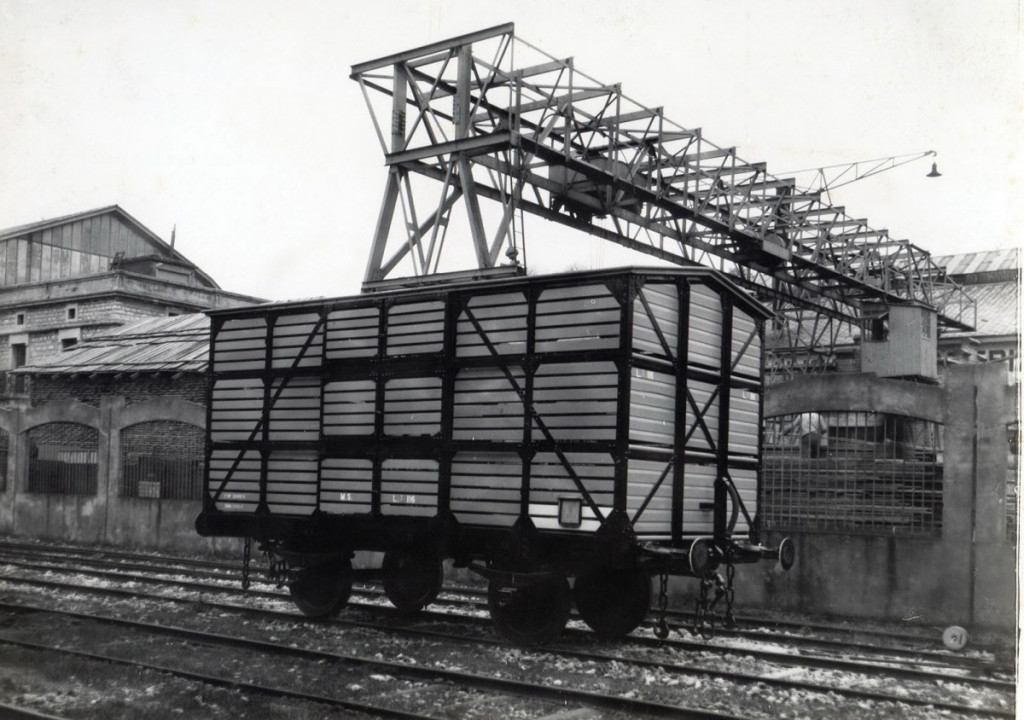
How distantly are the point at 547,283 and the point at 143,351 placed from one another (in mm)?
19983

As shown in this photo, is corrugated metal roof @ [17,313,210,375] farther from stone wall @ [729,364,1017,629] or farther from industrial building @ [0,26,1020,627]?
stone wall @ [729,364,1017,629]

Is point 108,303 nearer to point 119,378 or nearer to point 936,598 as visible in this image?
point 119,378

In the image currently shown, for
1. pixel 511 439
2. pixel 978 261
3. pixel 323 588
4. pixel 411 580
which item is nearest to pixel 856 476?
pixel 511 439

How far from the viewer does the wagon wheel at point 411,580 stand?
11.2 m

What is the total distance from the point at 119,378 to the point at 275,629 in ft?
54.4

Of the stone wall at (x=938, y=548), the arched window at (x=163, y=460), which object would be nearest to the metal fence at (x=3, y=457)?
the arched window at (x=163, y=460)

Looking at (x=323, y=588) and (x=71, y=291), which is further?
(x=71, y=291)

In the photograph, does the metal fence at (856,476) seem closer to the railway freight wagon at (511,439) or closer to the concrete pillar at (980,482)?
the concrete pillar at (980,482)

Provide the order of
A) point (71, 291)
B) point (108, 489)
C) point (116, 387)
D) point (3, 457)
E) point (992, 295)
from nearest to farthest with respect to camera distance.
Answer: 1. point (108, 489)
2. point (3, 457)
3. point (116, 387)
4. point (992, 295)
5. point (71, 291)

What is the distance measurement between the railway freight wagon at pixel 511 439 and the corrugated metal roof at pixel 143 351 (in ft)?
40.6

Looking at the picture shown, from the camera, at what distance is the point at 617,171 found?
16.3 meters

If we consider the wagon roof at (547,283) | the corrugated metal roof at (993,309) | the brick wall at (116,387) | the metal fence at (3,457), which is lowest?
the metal fence at (3,457)

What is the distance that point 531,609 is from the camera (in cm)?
960

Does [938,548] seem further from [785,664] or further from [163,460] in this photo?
[163,460]
